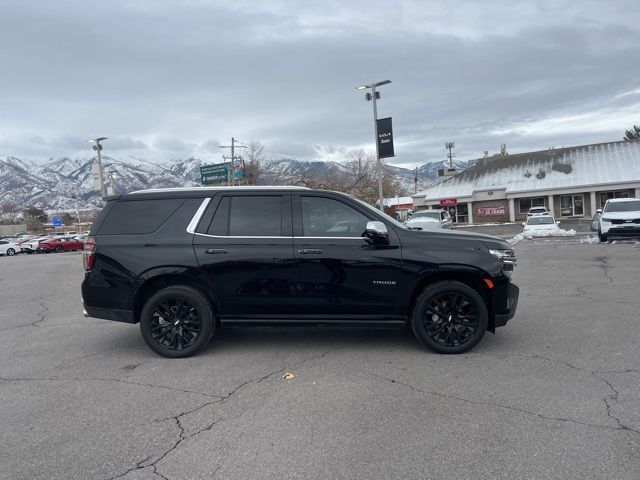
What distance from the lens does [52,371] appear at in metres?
5.66

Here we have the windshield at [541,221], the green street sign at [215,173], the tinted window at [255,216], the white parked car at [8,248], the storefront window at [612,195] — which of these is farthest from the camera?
the green street sign at [215,173]

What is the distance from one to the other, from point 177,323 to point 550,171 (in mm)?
50786

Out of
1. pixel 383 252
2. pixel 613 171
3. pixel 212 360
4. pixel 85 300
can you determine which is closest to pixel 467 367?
pixel 383 252

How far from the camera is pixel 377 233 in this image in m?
5.54

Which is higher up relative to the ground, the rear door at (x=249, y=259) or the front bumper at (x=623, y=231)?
the rear door at (x=249, y=259)

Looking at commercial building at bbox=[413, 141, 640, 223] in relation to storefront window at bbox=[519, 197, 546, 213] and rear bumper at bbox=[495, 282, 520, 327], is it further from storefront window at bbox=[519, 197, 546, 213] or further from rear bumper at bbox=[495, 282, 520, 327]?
rear bumper at bbox=[495, 282, 520, 327]

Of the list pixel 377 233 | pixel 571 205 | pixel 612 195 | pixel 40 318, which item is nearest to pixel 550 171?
pixel 571 205

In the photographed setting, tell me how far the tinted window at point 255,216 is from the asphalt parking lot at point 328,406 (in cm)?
140

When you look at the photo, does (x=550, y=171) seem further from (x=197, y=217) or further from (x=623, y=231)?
(x=197, y=217)

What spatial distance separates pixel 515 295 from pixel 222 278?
323cm

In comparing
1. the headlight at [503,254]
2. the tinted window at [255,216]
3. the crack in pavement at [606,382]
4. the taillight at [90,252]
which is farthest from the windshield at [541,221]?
the taillight at [90,252]

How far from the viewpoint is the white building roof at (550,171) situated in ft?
152

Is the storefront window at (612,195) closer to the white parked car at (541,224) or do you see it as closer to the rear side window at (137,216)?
the white parked car at (541,224)

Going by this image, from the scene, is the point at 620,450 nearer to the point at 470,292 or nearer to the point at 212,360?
the point at 470,292
